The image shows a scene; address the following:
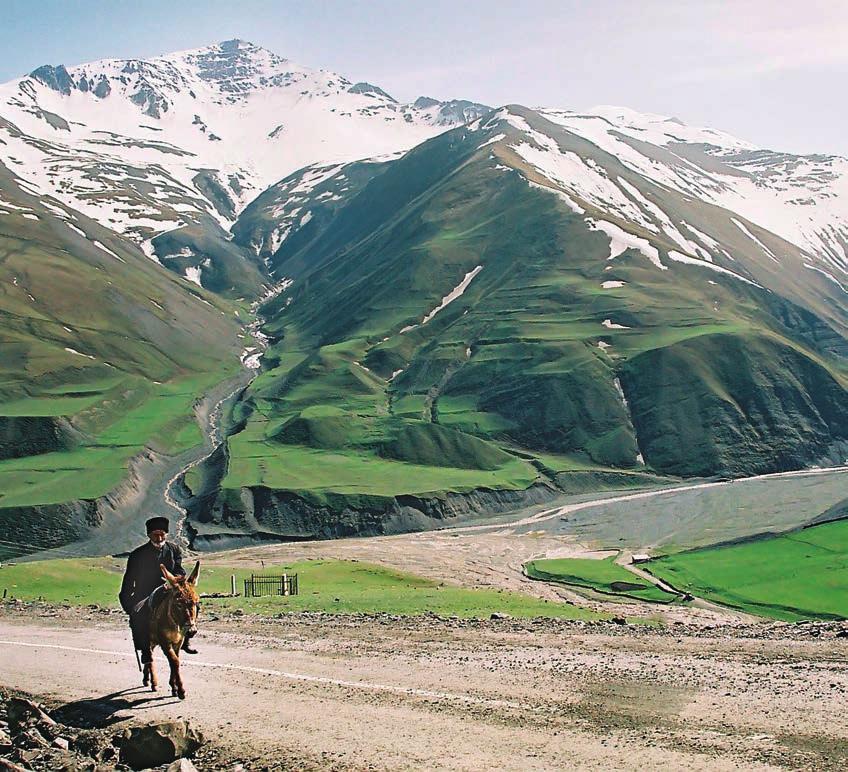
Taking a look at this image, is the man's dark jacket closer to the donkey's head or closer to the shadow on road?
the donkey's head

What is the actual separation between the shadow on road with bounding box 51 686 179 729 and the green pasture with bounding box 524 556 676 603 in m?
45.4

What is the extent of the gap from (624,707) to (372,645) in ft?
28.6

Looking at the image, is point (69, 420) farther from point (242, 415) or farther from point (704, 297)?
point (704, 297)

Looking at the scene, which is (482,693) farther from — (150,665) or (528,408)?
(528,408)

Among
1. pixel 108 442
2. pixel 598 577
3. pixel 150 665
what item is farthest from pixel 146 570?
Result: pixel 108 442

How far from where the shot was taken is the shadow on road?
62.6 feet

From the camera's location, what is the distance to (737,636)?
2767 cm

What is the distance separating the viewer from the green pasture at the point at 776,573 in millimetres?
53750

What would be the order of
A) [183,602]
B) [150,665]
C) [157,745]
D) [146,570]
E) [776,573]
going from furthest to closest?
[776,573] < [146,570] < [150,665] < [183,602] < [157,745]

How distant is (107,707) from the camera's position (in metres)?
19.6

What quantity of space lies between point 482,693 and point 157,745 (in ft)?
21.5

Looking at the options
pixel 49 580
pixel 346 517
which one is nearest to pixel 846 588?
pixel 49 580

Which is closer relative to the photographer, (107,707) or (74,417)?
(107,707)

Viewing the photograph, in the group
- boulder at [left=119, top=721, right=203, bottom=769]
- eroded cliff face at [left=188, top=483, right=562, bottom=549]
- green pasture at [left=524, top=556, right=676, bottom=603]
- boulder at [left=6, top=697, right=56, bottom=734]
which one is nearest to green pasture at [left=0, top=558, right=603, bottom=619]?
green pasture at [left=524, top=556, right=676, bottom=603]
